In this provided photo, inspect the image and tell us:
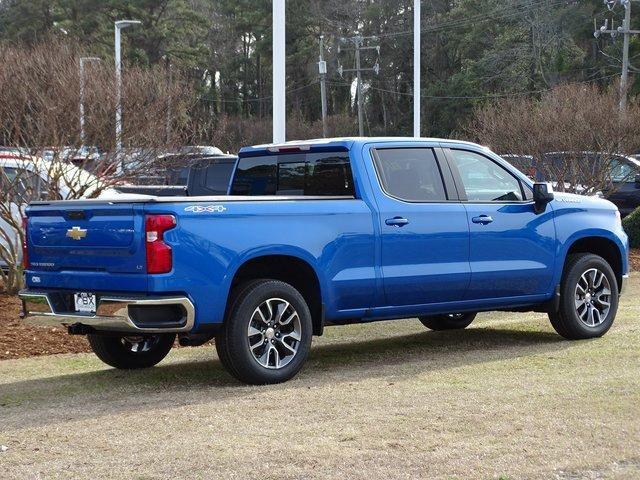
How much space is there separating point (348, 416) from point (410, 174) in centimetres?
285

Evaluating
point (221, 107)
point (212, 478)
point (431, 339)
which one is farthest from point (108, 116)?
point (221, 107)

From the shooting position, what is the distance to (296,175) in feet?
33.1

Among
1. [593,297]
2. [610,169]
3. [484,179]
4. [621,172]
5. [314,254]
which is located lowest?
[593,297]

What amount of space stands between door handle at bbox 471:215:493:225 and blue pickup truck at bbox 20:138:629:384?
0.01m

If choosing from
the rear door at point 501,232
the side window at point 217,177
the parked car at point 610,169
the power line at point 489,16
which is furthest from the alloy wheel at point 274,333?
the power line at point 489,16

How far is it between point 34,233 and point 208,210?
57.5 inches

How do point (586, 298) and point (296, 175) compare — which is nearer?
point (296, 175)

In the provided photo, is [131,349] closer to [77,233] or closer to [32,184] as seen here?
[77,233]

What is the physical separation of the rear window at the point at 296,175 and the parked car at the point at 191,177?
19.3 ft

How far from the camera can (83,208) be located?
873 centimetres

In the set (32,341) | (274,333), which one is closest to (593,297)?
(274,333)

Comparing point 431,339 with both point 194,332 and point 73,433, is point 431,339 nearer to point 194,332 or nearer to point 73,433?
point 194,332

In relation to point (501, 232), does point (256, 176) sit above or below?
above

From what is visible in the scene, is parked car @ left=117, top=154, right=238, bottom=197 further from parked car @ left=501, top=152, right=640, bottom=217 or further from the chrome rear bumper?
the chrome rear bumper
